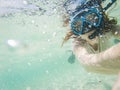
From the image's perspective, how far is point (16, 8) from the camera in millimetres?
16547

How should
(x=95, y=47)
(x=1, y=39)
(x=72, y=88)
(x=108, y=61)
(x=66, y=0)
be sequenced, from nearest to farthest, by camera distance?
(x=108, y=61) → (x=95, y=47) → (x=66, y=0) → (x=72, y=88) → (x=1, y=39)

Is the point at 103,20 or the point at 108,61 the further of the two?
the point at 103,20

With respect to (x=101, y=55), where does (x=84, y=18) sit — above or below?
below

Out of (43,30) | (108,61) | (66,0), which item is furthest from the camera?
(43,30)

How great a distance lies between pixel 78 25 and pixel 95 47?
Answer: 2.54 feet

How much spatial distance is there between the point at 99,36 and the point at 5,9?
1295 centimetres

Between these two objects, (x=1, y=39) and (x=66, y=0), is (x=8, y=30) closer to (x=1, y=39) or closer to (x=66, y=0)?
(x=1, y=39)

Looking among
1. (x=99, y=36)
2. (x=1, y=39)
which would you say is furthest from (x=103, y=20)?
(x=1, y=39)

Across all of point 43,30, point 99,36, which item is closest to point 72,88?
point 43,30

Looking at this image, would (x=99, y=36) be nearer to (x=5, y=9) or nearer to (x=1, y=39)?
(x=5, y=9)

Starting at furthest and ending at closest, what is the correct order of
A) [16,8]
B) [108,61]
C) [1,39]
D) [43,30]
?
[1,39]
[43,30]
[16,8]
[108,61]

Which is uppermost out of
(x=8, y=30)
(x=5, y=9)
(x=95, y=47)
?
(x=95, y=47)

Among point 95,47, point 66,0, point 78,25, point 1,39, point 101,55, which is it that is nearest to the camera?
point 101,55

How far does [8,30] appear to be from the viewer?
24.2m
